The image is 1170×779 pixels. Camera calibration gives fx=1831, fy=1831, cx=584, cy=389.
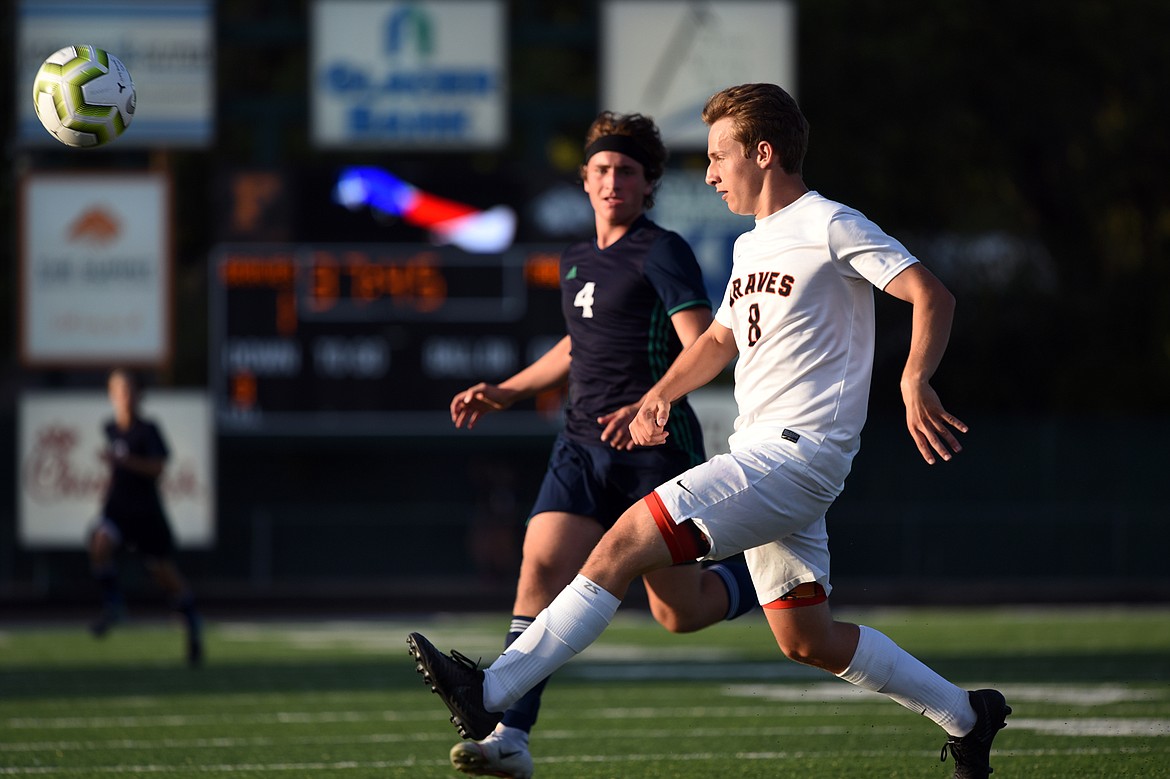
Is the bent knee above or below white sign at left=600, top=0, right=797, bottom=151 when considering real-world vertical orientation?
below

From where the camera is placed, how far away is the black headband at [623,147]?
654cm

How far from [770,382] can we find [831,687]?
4876 millimetres

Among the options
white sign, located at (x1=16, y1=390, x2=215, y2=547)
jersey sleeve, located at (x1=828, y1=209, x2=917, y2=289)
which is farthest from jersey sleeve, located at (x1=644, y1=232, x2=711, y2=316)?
white sign, located at (x1=16, y1=390, x2=215, y2=547)

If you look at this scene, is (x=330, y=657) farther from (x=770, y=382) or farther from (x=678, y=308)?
(x=770, y=382)

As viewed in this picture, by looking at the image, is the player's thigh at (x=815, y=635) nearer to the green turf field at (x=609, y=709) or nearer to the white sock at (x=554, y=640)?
the white sock at (x=554, y=640)

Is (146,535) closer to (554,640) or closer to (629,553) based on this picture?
(554,640)

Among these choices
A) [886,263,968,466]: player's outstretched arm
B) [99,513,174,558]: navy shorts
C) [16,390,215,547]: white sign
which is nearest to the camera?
[886,263,968,466]: player's outstretched arm

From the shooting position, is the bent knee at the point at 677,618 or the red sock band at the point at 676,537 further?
the bent knee at the point at 677,618

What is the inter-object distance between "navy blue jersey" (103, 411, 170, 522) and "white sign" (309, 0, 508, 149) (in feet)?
20.9

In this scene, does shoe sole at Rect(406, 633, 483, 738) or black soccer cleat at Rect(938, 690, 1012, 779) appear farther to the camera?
black soccer cleat at Rect(938, 690, 1012, 779)

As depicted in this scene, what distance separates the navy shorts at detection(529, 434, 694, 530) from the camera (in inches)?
252

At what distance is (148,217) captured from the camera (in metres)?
19.2

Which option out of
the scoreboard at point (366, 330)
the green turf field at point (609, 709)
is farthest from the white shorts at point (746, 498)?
the scoreboard at point (366, 330)

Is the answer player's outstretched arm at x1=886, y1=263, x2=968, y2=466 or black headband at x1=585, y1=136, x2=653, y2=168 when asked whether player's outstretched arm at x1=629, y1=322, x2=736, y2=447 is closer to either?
player's outstretched arm at x1=886, y1=263, x2=968, y2=466
